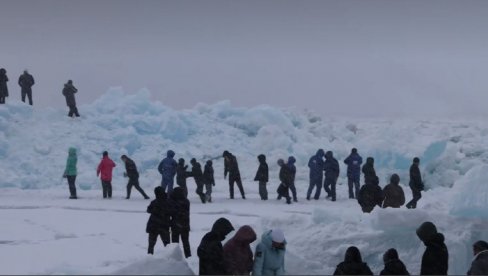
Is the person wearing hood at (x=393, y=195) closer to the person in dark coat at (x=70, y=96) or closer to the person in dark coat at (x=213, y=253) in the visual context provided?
the person in dark coat at (x=213, y=253)

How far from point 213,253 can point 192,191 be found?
12792 millimetres

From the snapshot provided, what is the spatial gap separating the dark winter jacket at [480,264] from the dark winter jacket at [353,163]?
32.3ft

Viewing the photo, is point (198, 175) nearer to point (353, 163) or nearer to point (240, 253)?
point (353, 163)

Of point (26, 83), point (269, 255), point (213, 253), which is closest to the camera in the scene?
point (213, 253)

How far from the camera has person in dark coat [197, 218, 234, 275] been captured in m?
6.62

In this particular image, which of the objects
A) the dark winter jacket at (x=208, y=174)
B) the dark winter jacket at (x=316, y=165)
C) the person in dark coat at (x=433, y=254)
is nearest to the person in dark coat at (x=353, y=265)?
the person in dark coat at (x=433, y=254)

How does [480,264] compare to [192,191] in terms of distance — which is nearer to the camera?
[480,264]

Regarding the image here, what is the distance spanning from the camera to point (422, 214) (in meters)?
9.17

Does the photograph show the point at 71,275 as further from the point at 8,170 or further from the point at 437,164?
the point at 437,164

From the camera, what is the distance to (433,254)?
6789 mm

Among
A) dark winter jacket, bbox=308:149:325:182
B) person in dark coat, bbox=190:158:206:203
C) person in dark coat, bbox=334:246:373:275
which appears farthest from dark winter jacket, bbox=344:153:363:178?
person in dark coat, bbox=334:246:373:275

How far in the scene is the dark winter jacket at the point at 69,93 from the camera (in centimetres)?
2287

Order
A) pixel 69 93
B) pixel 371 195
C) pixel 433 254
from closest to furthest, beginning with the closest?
1. pixel 433 254
2. pixel 371 195
3. pixel 69 93

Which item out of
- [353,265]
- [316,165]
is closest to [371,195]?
[353,265]
